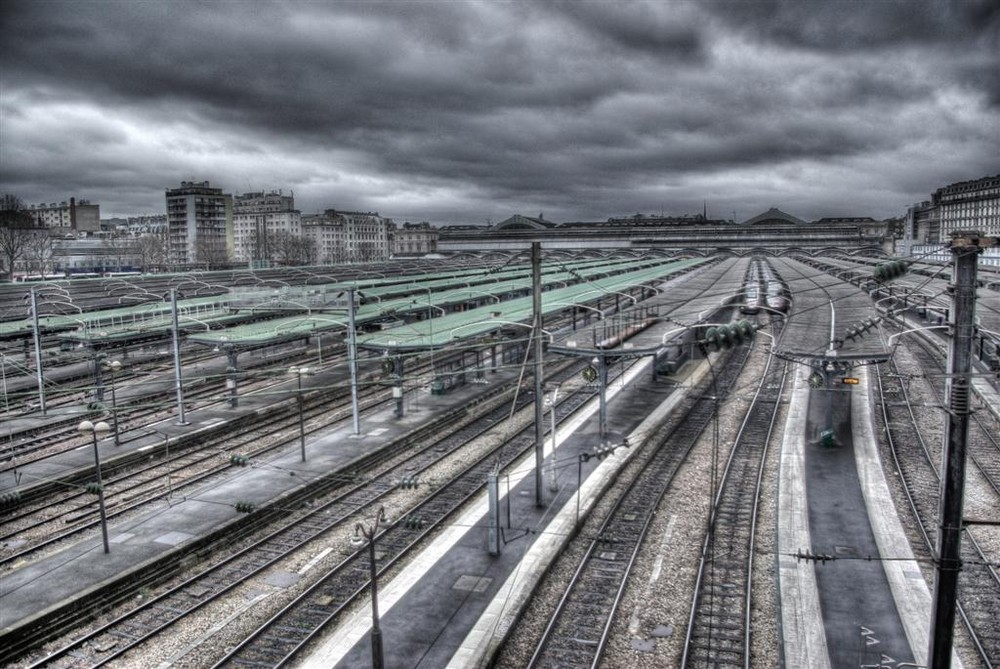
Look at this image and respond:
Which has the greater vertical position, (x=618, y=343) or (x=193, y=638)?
(x=618, y=343)

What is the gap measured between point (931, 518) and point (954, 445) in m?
10.3

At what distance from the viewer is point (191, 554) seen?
13859 millimetres

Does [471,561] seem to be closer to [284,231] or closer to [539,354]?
[539,354]

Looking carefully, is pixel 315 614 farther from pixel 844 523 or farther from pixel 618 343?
pixel 618 343

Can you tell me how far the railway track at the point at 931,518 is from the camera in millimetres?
11109

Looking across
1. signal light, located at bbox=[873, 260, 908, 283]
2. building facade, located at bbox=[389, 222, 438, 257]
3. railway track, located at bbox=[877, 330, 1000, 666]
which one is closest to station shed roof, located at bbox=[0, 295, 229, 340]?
railway track, located at bbox=[877, 330, 1000, 666]

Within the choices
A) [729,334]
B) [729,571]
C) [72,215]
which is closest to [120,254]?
[72,215]

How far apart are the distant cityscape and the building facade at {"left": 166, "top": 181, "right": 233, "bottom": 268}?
177mm

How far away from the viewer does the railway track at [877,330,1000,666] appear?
36.4 ft

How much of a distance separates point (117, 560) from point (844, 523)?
1500cm

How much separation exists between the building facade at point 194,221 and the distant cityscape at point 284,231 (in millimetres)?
177

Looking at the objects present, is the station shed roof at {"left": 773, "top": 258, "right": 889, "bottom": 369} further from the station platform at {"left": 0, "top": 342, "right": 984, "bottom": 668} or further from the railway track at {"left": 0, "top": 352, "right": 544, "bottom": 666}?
the railway track at {"left": 0, "top": 352, "right": 544, "bottom": 666}

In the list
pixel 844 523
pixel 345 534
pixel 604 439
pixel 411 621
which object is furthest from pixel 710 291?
pixel 411 621

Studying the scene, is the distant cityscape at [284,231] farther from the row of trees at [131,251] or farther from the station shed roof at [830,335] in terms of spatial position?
the station shed roof at [830,335]
